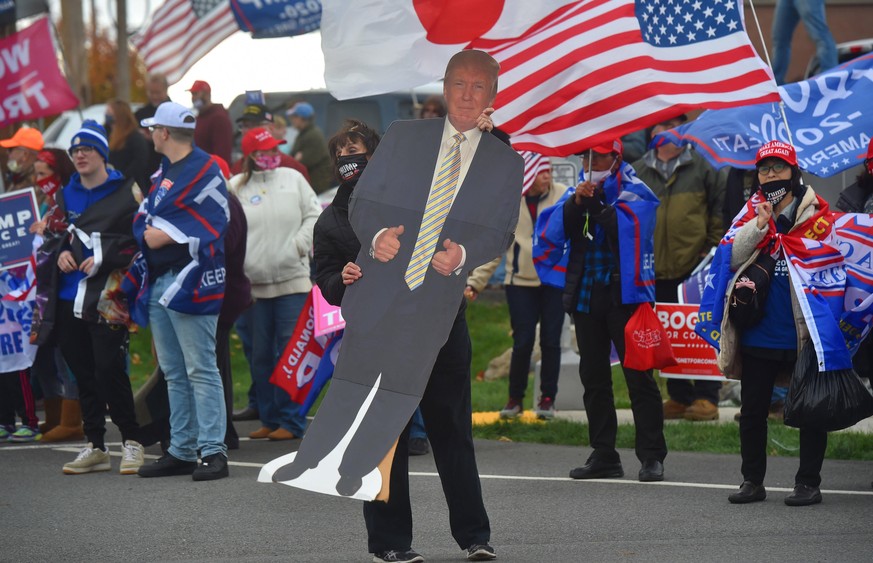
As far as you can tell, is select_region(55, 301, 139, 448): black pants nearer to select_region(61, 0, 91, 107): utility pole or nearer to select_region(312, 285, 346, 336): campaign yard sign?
select_region(312, 285, 346, 336): campaign yard sign

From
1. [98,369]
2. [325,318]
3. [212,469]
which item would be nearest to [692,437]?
[325,318]

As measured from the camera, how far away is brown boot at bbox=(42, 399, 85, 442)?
431 inches

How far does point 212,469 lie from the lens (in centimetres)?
895

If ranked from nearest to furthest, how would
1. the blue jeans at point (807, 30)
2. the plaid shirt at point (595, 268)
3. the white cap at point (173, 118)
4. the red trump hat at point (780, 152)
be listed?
the red trump hat at point (780, 152), the plaid shirt at point (595, 268), the white cap at point (173, 118), the blue jeans at point (807, 30)

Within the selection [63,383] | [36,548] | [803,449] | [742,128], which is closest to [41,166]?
[63,383]

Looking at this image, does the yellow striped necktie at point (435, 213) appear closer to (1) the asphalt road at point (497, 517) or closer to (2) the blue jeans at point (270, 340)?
(1) the asphalt road at point (497, 517)

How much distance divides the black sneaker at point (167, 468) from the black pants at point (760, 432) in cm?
361

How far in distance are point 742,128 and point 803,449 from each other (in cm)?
310

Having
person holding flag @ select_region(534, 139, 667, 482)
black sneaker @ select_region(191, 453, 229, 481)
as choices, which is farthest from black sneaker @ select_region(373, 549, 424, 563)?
black sneaker @ select_region(191, 453, 229, 481)

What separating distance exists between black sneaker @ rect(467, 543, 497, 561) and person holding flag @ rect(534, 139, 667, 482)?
90.6 inches

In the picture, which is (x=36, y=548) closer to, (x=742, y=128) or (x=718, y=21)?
(x=718, y=21)

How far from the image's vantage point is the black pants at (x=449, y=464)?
6324 millimetres

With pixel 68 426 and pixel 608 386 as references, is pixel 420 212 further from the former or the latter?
pixel 68 426

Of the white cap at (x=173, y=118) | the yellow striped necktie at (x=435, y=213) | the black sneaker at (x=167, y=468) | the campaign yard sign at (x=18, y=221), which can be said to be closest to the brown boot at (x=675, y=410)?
the black sneaker at (x=167, y=468)
